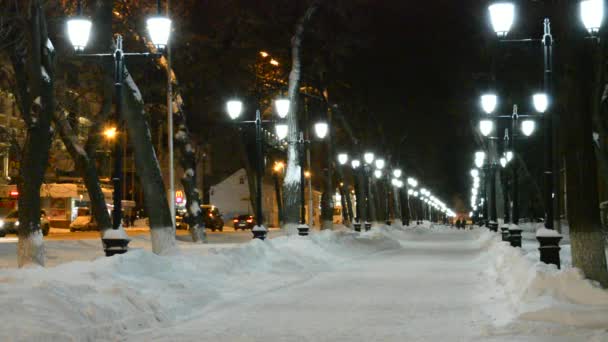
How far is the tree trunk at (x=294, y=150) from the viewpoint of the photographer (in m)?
40.0

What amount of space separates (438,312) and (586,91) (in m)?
4.58

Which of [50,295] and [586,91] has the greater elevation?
[586,91]

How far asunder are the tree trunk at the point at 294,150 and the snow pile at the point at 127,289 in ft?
43.1

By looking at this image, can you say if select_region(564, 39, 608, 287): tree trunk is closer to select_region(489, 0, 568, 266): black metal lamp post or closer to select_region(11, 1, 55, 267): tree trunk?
select_region(489, 0, 568, 266): black metal lamp post

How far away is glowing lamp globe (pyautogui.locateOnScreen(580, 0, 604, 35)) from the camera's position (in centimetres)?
1855

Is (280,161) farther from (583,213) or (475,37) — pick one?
(583,213)

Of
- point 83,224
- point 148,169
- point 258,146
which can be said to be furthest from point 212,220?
point 148,169

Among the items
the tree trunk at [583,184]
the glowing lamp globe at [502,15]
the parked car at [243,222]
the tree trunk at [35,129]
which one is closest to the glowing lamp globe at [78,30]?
the tree trunk at [35,129]

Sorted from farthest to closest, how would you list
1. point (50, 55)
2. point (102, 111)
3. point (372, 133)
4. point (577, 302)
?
point (372, 133), point (102, 111), point (50, 55), point (577, 302)

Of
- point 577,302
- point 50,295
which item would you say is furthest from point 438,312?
point 50,295

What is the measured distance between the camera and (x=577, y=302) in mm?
13523

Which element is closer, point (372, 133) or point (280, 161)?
point (372, 133)

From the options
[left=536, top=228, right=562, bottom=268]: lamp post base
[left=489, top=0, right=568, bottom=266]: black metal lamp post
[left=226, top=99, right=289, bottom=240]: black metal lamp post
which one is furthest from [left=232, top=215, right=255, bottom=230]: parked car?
[left=536, top=228, right=562, bottom=268]: lamp post base

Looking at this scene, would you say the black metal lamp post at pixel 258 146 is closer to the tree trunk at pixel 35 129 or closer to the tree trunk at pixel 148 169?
the tree trunk at pixel 148 169
